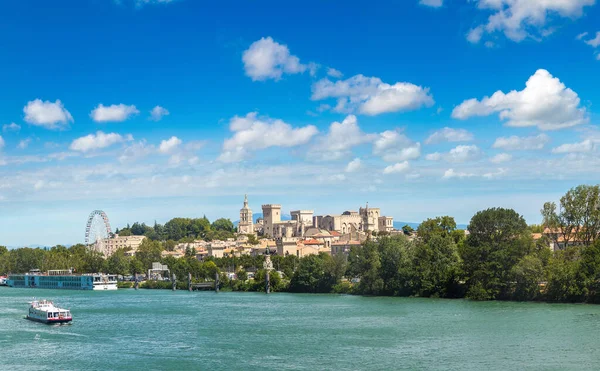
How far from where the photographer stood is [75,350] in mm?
41125

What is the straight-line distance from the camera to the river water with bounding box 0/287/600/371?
3525 centimetres

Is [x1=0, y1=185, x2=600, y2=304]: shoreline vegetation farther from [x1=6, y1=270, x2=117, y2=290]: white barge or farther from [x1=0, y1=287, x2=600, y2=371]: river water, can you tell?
[x1=6, y1=270, x2=117, y2=290]: white barge

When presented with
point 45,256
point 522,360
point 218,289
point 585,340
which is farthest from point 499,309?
point 45,256

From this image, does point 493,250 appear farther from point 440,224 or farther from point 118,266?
point 118,266

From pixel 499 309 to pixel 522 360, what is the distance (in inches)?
798

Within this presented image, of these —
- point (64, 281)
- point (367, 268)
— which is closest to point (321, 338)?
point (367, 268)

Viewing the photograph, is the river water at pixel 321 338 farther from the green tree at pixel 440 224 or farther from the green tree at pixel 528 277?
the green tree at pixel 440 224

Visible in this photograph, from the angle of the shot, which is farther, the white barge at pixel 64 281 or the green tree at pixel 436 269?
the white barge at pixel 64 281

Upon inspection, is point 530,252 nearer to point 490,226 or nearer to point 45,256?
point 490,226

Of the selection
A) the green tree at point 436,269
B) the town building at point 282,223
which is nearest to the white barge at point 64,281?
the green tree at point 436,269

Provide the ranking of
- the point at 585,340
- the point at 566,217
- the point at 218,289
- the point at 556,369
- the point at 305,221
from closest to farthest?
the point at 556,369
the point at 585,340
the point at 566,217
the point at 218,289
the point at 305,221

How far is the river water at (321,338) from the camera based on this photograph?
35250 mm

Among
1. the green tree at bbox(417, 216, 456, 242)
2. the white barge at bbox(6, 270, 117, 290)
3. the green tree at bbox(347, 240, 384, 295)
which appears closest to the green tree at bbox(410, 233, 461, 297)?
the green tree at bbox(347, 240, 384, 295)

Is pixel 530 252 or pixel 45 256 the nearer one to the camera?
pixel 530 252
